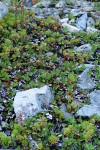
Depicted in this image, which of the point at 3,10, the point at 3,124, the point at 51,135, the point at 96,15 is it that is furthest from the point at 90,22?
the point at 51,135

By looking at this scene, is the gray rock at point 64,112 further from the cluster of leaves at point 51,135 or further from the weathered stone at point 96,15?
the weathered stone at point 96,15

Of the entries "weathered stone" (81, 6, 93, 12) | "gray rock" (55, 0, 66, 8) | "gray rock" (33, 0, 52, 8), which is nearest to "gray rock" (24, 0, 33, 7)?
"gray rock" (33, 0, 52, 8)

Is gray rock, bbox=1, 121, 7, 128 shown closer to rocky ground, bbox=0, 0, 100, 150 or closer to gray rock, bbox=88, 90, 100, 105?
rocky ground, bbox=0, 0, 100, 150

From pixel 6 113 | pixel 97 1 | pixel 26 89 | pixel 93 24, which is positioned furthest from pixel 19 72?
pixel 97 1

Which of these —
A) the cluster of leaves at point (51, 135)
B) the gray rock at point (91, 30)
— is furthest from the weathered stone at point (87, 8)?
the cluster of leaves at point (51, 135)

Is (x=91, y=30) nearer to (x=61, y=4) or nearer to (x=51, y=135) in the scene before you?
(x=61, y=4)

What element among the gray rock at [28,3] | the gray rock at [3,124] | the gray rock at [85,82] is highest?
the gray rock at [28,3]
